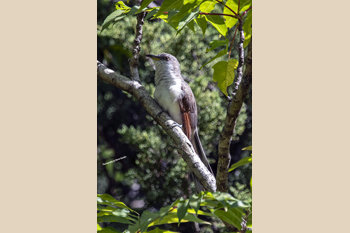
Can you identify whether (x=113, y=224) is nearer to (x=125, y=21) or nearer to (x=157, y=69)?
(x=157, y=69)

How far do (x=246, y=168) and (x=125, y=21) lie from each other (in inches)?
50.2

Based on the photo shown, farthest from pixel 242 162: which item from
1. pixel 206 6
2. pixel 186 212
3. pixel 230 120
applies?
pixel 206 6

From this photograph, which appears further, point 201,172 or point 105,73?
point 105,73

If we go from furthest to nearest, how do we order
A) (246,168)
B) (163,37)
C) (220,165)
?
(163,37), (246,168), (220,165)

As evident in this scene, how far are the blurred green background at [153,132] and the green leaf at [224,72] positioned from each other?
19cm

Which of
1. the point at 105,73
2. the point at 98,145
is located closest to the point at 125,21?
the point at 105,73

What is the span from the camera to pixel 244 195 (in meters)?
2.02

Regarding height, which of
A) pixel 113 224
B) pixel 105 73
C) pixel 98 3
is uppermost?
pixel 98 3

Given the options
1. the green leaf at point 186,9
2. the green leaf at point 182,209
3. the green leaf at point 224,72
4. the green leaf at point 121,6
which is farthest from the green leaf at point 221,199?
the green leaf at point 121,6

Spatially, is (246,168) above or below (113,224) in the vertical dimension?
above

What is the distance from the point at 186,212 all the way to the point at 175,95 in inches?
40.5

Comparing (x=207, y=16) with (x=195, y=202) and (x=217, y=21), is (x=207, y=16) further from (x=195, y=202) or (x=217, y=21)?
(x=195, y=202)

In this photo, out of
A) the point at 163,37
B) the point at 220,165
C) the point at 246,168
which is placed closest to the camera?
the point at 220,165

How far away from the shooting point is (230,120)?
189 cm
